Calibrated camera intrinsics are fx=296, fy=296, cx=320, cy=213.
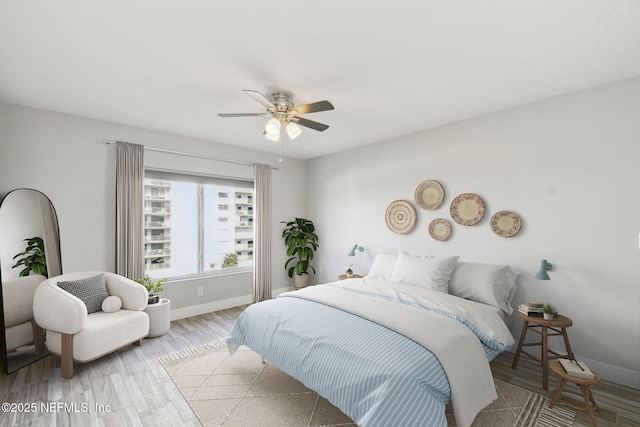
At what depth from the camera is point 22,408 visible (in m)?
2.22

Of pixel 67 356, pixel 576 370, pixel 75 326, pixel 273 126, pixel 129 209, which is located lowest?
pixel 67 356

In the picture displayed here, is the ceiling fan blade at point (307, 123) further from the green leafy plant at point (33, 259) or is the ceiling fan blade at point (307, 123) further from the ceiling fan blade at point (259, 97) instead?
the green leafy plant at point (33, 259)

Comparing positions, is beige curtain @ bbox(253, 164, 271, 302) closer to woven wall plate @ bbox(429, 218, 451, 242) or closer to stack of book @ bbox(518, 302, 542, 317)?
woven wall plate @ bbox(429, 218, 451, 242)

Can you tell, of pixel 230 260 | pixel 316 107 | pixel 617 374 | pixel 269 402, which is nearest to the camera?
pixel 269 402

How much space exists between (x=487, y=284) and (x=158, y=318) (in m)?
3.77

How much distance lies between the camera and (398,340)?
205 centimetres

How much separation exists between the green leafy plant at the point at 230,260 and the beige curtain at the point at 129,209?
1.35 metres

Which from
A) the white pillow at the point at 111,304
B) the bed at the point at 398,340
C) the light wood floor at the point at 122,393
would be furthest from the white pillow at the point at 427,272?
the white pillow at the point at 111,304

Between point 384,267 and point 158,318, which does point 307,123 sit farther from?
point 158,318

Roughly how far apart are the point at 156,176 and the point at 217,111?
1.55 metres

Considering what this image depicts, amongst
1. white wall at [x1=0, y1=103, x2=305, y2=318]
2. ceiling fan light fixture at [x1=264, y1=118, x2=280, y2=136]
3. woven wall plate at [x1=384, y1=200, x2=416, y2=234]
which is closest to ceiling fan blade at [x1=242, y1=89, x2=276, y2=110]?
ceiling fan light fixture at [x1=264, y1=118, x2=280, y2=136]

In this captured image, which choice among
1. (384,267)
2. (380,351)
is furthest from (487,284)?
(380,351)

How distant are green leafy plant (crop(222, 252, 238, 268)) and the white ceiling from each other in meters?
2.51

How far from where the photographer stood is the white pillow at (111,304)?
3.14 m
